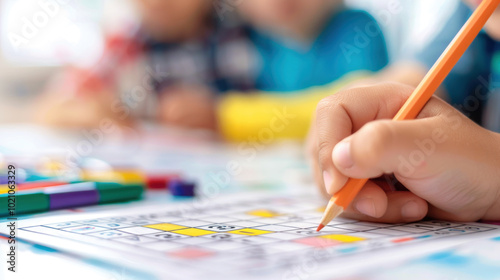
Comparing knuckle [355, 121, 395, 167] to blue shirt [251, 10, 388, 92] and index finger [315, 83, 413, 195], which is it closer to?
index finger [315, 83, 413, 195]

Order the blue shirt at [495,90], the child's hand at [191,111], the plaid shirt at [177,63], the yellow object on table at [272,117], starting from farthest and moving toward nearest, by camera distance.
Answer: the plaid shirt at [177,63] → the child's hand at [191,111] → the yellow object on table at [272,117] → the blue shirt at [495,90]

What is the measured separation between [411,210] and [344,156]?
0.30 ft

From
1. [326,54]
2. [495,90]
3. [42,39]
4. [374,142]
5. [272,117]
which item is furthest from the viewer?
[42,39]

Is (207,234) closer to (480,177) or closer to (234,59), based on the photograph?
(480,177)

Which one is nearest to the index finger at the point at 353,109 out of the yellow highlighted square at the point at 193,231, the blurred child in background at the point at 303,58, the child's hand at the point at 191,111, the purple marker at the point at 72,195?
the yellow highlighted square at the point at 193,231

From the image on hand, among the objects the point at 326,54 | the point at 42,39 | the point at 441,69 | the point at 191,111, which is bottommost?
the point at 441,69

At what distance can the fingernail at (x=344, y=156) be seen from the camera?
1.16 ft

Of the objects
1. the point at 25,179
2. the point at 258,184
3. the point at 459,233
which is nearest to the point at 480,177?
the point at 459,233

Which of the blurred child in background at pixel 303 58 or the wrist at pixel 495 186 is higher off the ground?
the blurred child in background at pixel 303 58

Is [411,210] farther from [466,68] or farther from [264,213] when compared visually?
[466,68]

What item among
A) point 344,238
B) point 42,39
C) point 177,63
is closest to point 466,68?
point 344,238

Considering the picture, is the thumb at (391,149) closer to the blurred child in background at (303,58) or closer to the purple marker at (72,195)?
the purple marker at (72,195)

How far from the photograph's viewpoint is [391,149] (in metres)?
0.35

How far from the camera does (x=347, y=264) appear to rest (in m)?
0.29
